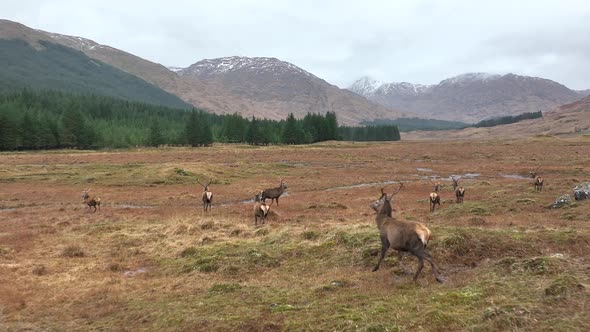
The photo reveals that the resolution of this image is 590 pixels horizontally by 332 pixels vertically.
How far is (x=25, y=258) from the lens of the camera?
732 inches

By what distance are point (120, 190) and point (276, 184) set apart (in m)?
18.1

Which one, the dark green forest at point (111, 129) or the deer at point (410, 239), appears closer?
the deer at point (410, 239)

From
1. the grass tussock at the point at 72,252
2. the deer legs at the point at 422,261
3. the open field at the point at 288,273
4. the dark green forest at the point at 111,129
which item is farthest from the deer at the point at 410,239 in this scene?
the dark green forest at the point at 111,129

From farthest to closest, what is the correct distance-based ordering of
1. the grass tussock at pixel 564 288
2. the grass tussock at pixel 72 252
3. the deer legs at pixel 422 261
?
the grass tussock at pixel 72 252, the deer legs at pixel 422 261, the grass tussock at pixel 564 288

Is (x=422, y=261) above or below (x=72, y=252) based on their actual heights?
above

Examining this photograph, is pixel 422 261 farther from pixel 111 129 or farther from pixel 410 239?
pixel 111 129

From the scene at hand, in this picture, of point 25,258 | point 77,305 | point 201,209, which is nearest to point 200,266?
point 77,305

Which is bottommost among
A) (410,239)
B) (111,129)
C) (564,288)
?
(564,288)

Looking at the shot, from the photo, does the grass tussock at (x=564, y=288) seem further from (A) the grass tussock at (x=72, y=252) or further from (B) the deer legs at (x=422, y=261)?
(A) the grass tussock at (x=72, y=252)

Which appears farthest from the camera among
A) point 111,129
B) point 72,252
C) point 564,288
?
point 111,129

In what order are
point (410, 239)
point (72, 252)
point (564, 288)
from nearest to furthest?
point (564, 288)
point (410, 239)
point (72, 252)

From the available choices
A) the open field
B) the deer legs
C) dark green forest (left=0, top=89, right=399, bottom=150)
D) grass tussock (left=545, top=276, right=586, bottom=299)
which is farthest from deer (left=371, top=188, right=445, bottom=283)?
dark green forest (left=0, top=89, right=399, bottom=150)

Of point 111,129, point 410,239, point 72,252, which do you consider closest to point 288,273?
point 410,239

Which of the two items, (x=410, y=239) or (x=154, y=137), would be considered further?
(x=154, y=137)
